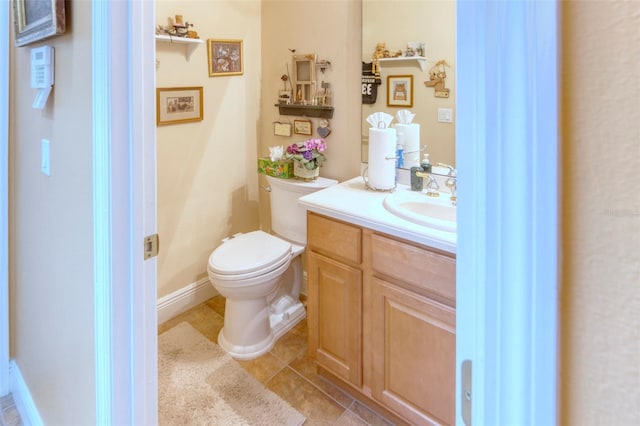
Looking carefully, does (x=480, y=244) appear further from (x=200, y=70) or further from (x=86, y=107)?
(x=200, y=70)

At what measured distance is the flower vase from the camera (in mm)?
2270

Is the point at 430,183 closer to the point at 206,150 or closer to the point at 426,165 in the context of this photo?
the point at 426,165

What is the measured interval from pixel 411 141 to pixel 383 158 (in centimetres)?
20

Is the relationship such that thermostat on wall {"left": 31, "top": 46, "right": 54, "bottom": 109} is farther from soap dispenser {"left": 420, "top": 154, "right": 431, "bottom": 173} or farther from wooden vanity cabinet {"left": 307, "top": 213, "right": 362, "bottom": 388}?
soap dispenser {"left": 420, "top": 154, "right": 431, "bottom": 173}

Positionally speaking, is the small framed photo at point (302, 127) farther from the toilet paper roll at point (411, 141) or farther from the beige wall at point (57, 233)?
the beige wall at point (57, 233)

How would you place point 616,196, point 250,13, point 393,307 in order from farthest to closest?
point 250,13
point 393,307
point 616,196

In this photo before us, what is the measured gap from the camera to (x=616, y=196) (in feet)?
1.07

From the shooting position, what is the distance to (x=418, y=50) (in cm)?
191

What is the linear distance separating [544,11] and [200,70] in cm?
231

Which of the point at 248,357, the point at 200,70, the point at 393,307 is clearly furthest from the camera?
the point at 200,70

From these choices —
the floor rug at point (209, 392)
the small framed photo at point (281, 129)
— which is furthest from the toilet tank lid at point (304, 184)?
the floor rug at point (209, 392)

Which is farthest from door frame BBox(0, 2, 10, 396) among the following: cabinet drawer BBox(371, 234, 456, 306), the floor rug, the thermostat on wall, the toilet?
cabinet drawer BBox(371, 234, 456, 306)

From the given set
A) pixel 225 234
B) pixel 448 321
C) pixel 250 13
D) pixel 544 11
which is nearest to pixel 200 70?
pixel 250 13

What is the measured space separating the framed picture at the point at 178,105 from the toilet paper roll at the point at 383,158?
3.71ft
